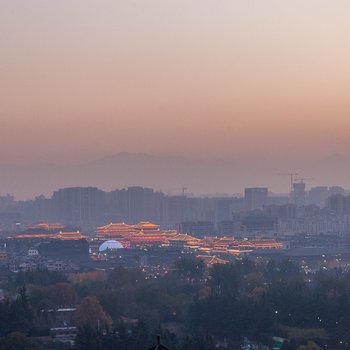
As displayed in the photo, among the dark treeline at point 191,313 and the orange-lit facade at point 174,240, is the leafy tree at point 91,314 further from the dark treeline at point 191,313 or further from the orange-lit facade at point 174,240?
the orange-lit facade at point 174,240

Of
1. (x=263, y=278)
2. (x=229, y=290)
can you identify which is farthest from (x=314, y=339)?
(x=263, y=278)

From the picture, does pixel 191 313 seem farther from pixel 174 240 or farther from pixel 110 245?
pixel 174 240

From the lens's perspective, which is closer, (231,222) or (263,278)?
(263,278)

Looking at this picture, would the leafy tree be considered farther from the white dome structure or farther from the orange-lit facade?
the white dome structure

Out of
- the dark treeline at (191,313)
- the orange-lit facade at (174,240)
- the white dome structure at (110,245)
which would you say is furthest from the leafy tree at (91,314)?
the white dome structure at (110,245)

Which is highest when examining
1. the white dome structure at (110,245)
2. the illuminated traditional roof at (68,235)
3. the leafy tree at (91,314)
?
the illuminated traditional roof at (68,235)

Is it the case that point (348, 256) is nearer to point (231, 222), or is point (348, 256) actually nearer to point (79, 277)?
point (79, 277)
